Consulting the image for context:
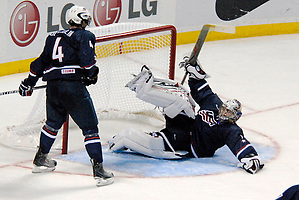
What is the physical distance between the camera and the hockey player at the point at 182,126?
4.81m

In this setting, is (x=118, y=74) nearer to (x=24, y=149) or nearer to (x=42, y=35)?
(x=24, y=149)

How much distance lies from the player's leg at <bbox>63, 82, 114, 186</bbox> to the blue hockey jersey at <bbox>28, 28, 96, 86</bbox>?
92 mm

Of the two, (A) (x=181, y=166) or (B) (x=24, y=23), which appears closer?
(A) (x=181, y=166)

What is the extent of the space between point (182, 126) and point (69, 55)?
3.58 feet

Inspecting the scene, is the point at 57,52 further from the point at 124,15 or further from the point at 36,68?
the point at 124,15

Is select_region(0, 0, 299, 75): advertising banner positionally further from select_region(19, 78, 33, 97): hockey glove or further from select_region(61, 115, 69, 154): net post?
select_region(19, 78, 33, 97): hockey glove

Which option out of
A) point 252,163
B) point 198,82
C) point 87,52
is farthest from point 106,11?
point 252,163

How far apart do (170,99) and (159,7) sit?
3178 mm

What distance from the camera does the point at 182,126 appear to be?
5.04 metres

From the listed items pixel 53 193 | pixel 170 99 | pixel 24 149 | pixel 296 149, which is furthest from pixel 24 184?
pixel 296 149

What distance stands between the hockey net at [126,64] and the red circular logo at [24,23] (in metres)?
1.30

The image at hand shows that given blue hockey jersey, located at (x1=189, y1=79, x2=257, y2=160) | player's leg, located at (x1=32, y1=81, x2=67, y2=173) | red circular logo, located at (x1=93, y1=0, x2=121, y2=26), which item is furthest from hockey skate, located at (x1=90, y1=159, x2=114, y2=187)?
red circular logo, located at (x1=93, y1=0, x2=121, y2=26)

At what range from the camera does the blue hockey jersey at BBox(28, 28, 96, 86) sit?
4.34 metres

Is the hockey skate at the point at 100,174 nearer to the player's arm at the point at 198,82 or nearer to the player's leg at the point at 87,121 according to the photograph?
the player's leg at the point at 87,121
